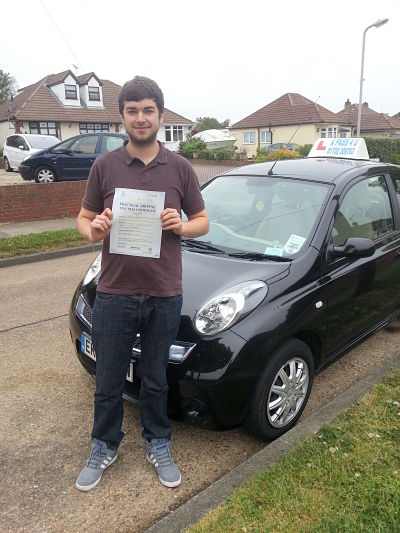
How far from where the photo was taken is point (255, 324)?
8.82 ft

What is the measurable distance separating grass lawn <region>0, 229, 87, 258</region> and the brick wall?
4.66 ft

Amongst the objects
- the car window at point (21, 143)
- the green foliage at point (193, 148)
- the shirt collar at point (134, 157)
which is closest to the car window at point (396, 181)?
the shirt collar at point (134, 157)

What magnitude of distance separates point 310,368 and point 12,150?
17.8m

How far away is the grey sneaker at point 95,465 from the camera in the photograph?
2520 millimetres

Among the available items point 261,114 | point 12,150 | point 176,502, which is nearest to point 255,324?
point 176,502

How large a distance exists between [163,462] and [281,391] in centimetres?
81

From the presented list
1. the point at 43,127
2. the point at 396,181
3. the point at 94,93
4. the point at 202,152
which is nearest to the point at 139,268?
the point at 396,181

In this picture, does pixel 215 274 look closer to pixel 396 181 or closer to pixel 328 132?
pixel 396 181

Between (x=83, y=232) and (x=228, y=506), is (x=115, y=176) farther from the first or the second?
(x=228, y=506)

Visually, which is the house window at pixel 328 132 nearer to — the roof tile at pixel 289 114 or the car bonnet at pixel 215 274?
the roof tile at pixel 289 114

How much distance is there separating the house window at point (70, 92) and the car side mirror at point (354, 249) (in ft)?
130

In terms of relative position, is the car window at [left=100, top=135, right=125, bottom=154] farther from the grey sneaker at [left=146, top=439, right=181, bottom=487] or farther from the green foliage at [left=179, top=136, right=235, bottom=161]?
the green foliage at [left=179, top=136, right=235, bottom=161]

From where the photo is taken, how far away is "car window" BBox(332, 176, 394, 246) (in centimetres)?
351

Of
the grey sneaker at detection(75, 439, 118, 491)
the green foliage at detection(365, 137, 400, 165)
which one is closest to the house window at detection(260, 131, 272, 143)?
the green foliage at detection(365, 137, 400, 165)
